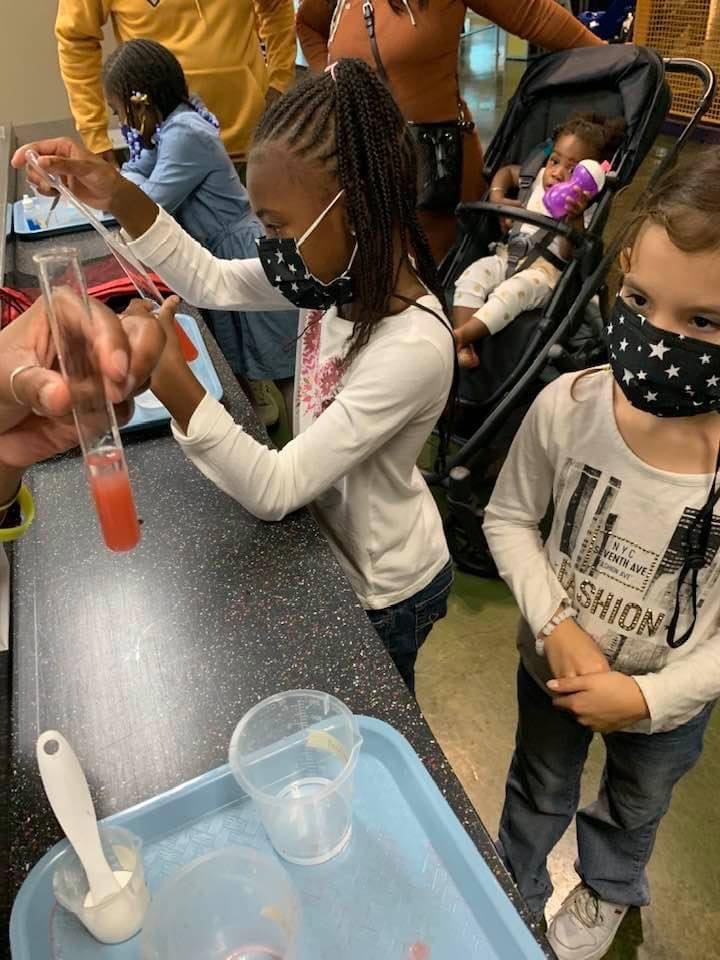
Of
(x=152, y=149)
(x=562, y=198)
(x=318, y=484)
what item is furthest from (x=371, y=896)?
(x=152, y=149)

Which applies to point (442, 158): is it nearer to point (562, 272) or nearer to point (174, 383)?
point (562, 272)

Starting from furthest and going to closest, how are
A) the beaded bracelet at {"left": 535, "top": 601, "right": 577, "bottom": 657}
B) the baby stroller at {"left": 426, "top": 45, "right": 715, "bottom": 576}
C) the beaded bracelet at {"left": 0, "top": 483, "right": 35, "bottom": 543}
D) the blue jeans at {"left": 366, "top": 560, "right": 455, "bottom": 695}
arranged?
the baby stroller at {"left": 426, "top": 45, "right": 715, "bottom": 576}
the blue jeans at {"left": 366, "top": 560, "right": 455, "bottom": 695}
the beaded bracelet at {"left": 535, "top": 601, "right": 577, "bottom": 657}
the beaded bracelet at {"left": 0, "top": 483, "right": 35, "bottom": 543}

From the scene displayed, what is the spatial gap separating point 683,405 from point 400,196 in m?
0.43

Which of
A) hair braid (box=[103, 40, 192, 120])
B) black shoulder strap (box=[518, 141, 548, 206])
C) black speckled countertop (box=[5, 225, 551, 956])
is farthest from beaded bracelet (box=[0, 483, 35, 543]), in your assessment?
black shoulder strap (box=[518, 141, 548, 206])

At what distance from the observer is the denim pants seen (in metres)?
1.06

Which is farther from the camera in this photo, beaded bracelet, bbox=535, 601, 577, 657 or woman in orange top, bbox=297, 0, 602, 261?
woman in orange top, bbox=297, 0, 602, 261

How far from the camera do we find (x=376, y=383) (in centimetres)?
95

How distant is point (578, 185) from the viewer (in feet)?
6.33

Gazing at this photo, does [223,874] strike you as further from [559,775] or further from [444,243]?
[444,243]

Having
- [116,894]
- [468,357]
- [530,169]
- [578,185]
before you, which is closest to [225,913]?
[116,894]

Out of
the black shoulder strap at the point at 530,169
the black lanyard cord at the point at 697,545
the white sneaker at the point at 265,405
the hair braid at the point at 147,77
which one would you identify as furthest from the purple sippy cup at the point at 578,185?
the black lanyard cord at the point at 697,545

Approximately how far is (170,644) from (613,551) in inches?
21.3

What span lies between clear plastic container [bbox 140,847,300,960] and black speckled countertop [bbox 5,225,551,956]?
0.35ft

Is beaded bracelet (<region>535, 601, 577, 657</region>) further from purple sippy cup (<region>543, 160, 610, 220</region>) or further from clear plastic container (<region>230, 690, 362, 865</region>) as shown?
purple sippy cup (<region>543, 160, 610, 220</region>)
